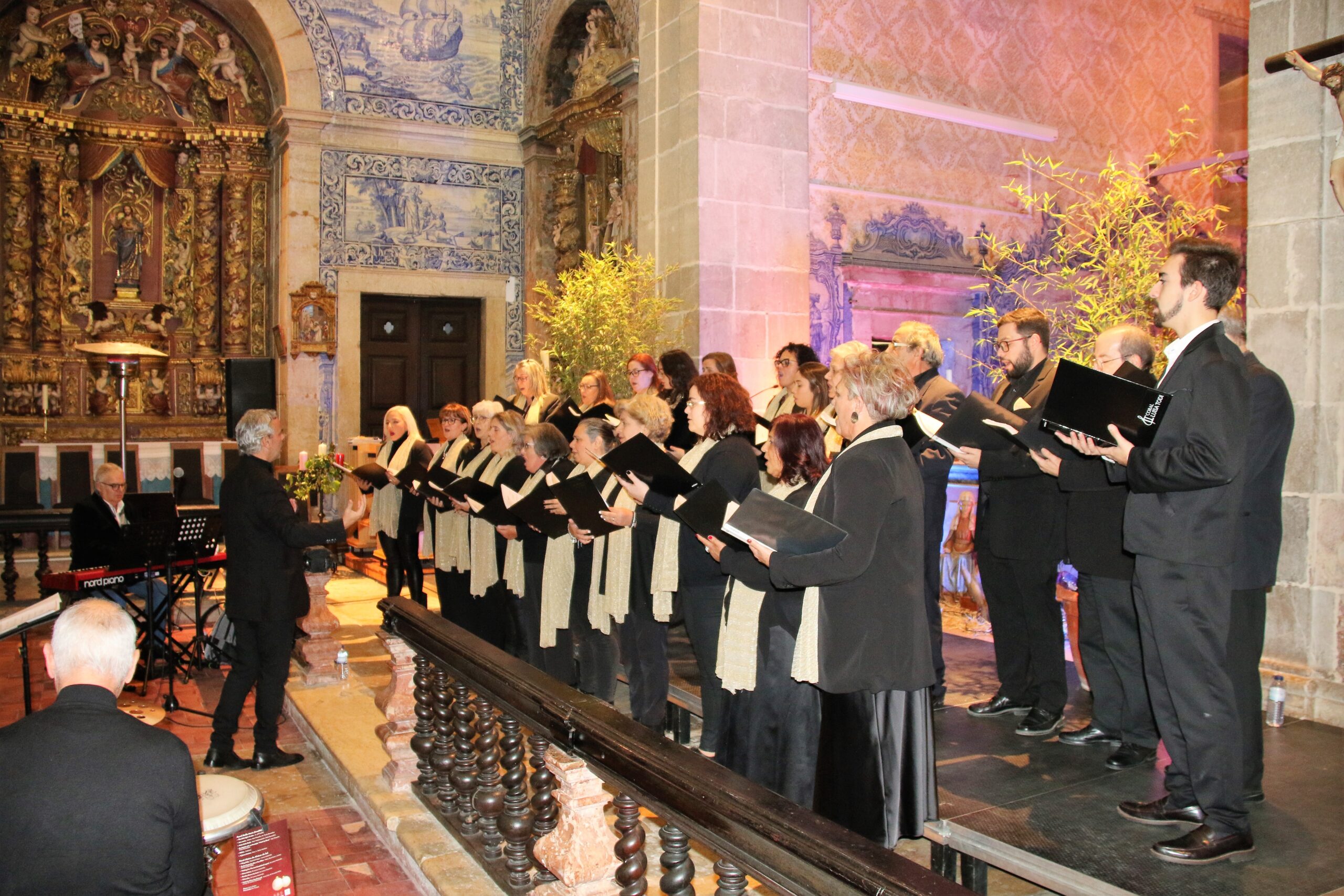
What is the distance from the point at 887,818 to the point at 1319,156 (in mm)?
3241

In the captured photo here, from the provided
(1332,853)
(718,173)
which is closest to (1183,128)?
(718,173)

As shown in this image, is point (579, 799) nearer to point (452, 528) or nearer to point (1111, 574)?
point (1111, 574)

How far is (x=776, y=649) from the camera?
3.27 metres

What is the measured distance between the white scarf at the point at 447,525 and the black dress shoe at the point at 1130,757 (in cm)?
348

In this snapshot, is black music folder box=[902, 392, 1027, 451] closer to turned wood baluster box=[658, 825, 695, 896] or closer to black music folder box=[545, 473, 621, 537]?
black music folder box=[545, 473, 621, 537]

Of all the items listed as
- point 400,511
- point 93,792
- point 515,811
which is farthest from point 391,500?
point 93,792

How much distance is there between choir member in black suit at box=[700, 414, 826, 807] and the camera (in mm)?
3238

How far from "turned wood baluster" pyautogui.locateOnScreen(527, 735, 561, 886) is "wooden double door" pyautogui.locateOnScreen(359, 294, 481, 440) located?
9.16 m

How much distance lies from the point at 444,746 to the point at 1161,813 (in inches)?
94.7

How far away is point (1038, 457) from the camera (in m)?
3.46

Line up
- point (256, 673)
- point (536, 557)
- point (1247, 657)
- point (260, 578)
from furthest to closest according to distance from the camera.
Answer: point (536, 557)
point (256, 673)
point (260, 578)
point (1247, 657)

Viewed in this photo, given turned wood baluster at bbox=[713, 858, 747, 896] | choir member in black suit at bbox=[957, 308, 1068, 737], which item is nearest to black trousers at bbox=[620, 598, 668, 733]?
choir member in black suit at bbox=[957, 308, 1068, 737]

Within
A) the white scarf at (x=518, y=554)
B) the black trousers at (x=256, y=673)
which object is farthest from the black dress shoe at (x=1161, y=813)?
the black trousers at (x=256, y=673)

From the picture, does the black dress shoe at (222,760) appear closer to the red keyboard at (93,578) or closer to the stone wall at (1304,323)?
the red keyboard at (93,578)
